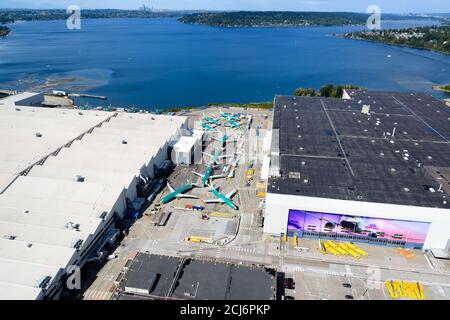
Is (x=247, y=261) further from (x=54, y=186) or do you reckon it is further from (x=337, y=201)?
(x=54, y=186)

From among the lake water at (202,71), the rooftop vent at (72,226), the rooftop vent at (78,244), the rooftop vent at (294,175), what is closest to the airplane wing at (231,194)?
the rooftop vent at (294,175)

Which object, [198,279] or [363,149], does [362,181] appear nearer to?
[363,149]

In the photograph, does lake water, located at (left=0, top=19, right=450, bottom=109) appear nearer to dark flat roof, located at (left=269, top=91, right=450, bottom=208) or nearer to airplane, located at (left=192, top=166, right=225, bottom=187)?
dark flat roof, located at (left=269, top=91, right=450, bottom=208)

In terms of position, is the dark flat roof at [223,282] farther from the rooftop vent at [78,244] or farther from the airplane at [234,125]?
the airplane at [234,125]

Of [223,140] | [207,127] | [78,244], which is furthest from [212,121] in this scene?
[78,244]

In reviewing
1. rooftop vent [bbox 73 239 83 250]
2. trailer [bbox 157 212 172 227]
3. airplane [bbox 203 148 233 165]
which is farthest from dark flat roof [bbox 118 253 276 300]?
airplane [bbox 203 148 233 165]

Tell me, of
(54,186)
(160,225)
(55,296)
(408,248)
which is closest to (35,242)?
(55,296)

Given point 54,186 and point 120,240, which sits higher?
point 54,186
